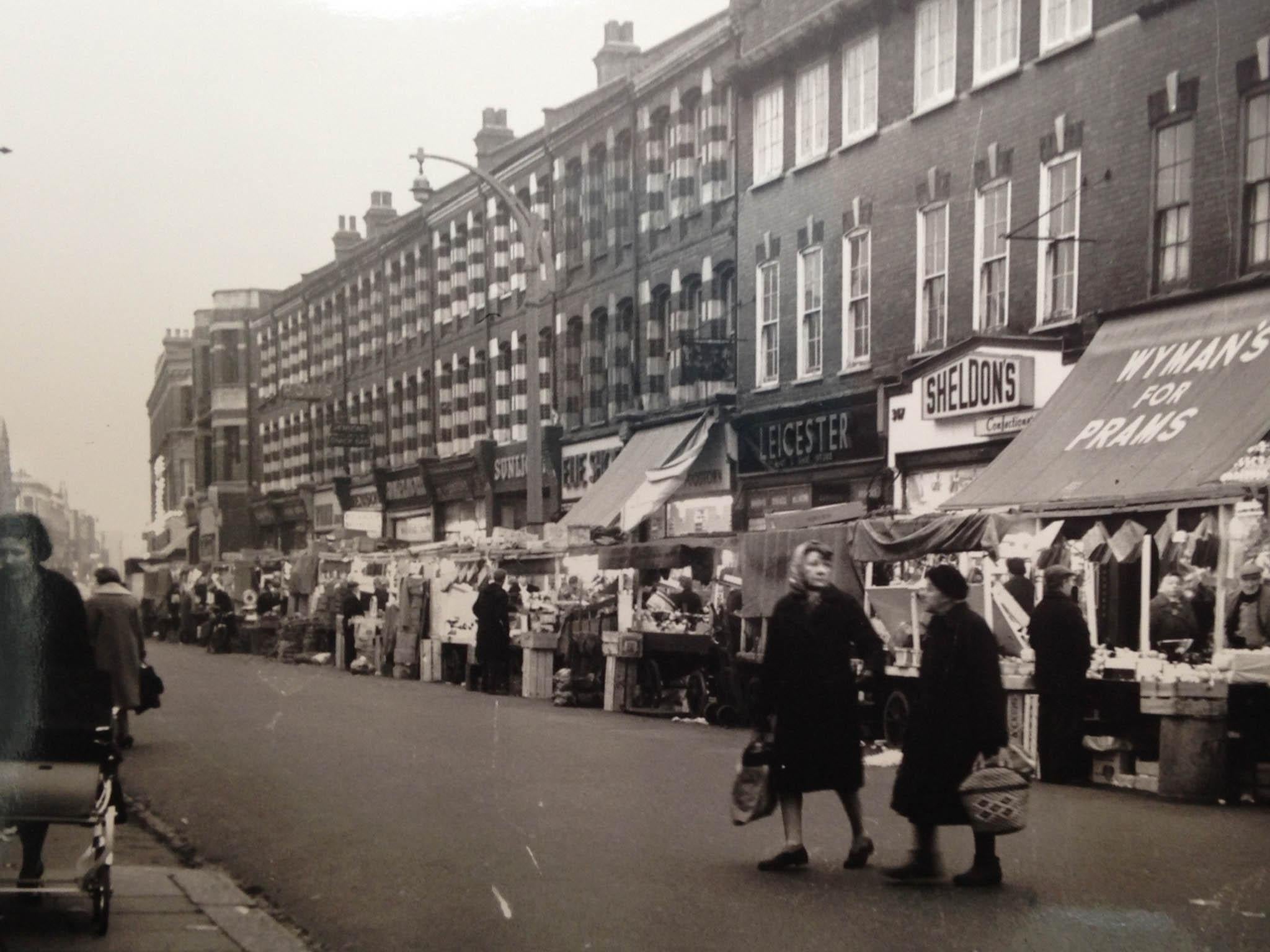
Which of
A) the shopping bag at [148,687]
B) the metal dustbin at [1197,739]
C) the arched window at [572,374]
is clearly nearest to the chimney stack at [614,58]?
the arched window at [572,374]

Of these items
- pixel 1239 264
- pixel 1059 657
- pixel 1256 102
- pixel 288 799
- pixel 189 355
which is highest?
pixel 1256 102

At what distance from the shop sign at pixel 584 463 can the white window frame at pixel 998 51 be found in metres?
12.7

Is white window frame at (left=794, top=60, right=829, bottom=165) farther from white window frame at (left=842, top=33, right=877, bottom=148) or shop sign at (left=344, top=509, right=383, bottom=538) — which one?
shop sign at (left=344, top=509, right=383, bottom=538)

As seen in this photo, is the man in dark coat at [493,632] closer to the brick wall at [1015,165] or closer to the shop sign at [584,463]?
the brick wall at [1015,165]

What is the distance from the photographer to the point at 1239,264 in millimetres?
19188

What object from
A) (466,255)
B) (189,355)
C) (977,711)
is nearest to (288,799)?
(189,355)

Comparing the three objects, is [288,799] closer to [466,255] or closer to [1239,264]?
[1239,264]

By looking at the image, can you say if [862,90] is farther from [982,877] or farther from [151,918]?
[151,918]

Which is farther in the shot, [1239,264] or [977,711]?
[1239,264]

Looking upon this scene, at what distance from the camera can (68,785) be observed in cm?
798

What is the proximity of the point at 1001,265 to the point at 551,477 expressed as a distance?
51.5 feet

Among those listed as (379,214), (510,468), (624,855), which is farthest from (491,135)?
(624,855)

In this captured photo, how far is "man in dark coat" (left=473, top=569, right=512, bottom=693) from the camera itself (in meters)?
28.5

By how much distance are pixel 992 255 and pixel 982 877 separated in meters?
16.5
